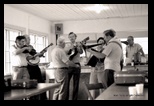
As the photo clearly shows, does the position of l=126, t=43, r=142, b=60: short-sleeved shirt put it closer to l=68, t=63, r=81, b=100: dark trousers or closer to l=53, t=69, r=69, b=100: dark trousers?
l=68, t=63, r=81, b=100: dark trousers

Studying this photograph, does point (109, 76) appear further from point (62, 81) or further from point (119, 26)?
point (119, 26)

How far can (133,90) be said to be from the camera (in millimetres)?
2461

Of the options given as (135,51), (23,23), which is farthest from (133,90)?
(23,23)

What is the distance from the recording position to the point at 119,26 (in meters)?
9.65

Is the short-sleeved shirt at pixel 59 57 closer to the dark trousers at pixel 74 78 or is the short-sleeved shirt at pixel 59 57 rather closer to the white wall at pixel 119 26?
the dark trousers at pixel 74 78

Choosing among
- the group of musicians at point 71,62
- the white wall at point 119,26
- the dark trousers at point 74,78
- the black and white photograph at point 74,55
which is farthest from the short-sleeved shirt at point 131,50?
the white wall at point 119,26

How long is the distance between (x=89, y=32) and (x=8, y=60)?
12.4 ft

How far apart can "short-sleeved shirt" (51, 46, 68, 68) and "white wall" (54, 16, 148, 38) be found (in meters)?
4.42

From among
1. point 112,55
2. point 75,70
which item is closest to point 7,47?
point 75,70

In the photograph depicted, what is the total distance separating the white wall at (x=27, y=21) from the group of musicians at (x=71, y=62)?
1731 millimetres

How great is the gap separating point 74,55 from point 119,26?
13.4 ft

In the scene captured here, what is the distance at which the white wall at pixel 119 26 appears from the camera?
953cm

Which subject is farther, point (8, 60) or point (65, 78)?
point (8, 60)
